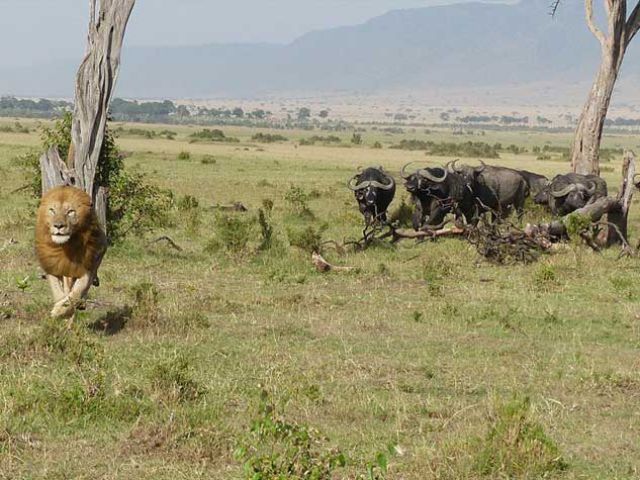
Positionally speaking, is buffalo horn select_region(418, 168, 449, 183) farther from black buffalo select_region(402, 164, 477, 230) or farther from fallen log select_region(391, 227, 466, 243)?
fallen log select_region(391, 227, 466, 243)

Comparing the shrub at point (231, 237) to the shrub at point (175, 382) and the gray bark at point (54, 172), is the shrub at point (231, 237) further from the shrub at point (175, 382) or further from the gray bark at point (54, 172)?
the shrub at point (175, 382)

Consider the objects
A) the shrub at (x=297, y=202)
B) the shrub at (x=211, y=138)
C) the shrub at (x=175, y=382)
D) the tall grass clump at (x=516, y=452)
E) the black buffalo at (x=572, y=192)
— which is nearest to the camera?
the tall grass clump at (x=516, y=452)

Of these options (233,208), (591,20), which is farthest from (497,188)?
(233,208)

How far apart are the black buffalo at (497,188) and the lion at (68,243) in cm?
1165

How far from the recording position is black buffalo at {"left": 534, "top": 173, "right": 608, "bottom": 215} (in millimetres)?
18469

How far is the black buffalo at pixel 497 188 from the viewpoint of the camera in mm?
20562

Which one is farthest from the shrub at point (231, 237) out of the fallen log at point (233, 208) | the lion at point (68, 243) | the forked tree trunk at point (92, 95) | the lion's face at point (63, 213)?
the fallen log at point (233, 208)

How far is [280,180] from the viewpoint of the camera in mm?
34406

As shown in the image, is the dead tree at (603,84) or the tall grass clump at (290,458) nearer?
the tall grass clump at (290,458)

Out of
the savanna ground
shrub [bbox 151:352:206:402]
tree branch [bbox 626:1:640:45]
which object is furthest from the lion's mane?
tree branch [bbox 626:1:640:45]

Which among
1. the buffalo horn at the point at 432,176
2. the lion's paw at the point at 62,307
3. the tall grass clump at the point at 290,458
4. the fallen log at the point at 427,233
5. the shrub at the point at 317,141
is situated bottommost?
the shrub at the point at 317,141

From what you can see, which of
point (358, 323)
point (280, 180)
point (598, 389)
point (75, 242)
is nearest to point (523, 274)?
point (358, 323)

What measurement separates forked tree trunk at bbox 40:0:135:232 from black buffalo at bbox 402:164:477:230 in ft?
26.2

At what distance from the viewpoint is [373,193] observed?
19375 millimetres
